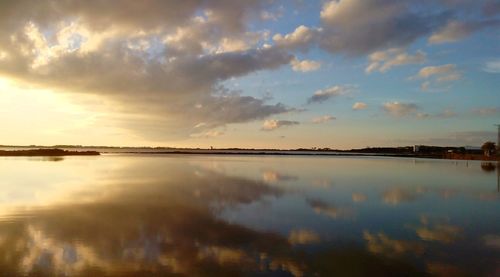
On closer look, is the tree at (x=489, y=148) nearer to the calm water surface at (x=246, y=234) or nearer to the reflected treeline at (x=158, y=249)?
the calm water surface at (x=246, y=234)

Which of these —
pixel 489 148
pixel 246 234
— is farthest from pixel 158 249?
pixel 489 148

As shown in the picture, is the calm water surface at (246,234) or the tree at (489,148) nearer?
the calm water surface at (246,234)

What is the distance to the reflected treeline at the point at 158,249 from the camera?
10750 mm

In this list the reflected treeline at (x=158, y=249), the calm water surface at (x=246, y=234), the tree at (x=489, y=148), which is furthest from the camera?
the tree at (x=489, y=148)

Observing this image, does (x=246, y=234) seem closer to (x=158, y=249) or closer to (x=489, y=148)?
(x=158, y=249)

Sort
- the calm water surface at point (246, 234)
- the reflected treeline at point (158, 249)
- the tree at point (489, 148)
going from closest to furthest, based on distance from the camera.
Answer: the reflected treeline at point (158, 249)
the calm water surface at point (246, 234)
the tree at point (489, 148)

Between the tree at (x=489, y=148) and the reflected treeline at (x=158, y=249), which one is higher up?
the tree at (x=489, y=148)

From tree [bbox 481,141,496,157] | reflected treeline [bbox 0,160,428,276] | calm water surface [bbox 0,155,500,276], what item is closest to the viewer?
Answer: reflected treeline [bbox 0,160,428,276]

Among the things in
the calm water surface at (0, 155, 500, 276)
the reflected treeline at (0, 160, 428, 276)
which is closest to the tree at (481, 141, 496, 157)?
the calm water surface at (0, 155, 500, 276)

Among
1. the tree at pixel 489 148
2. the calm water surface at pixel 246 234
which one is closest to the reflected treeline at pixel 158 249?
the calm water surface at pixel 246 234

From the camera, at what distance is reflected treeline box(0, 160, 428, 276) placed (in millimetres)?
10750

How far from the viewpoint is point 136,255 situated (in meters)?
12.1

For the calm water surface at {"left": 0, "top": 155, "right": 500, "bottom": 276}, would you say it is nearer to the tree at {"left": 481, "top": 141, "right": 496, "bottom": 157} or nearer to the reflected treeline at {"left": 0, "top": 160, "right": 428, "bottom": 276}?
the reflected treeline at {"left": 0, "top": 160, "right": 428, "bottom": 276}

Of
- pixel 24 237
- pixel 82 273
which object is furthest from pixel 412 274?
pixel 24 237
